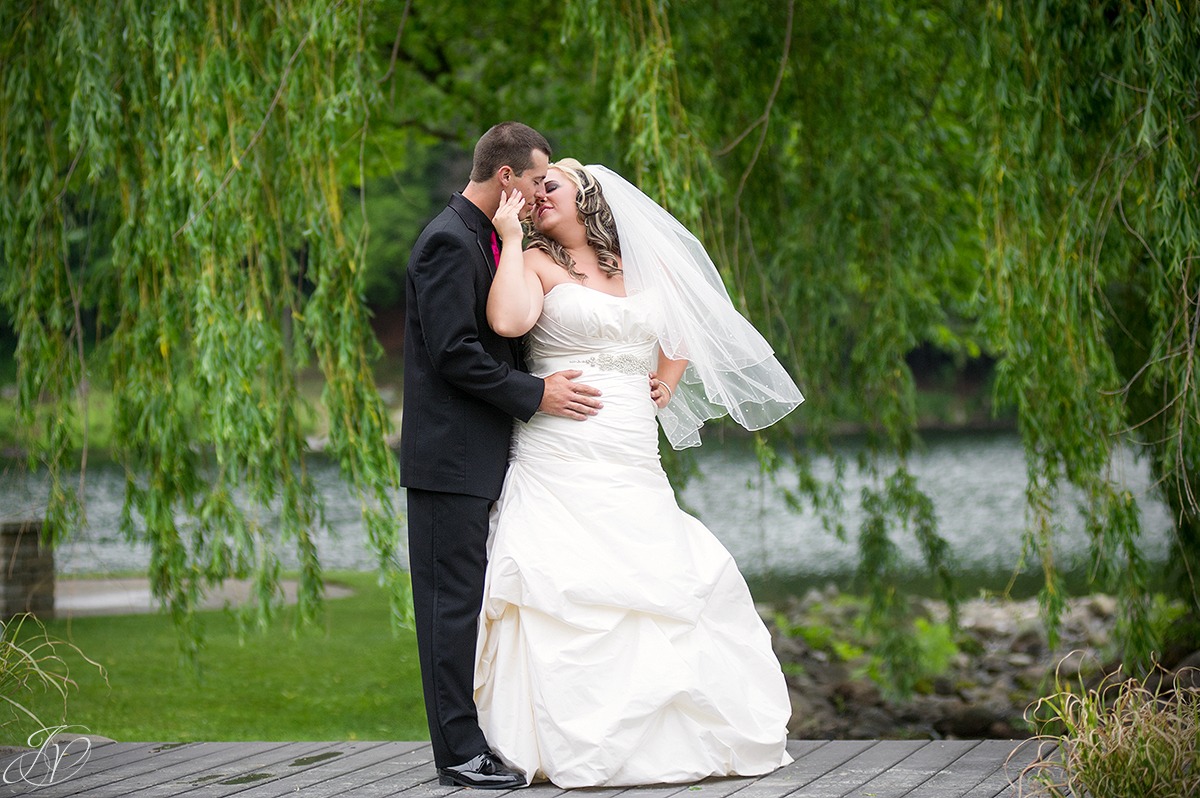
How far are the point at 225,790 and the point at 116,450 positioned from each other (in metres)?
2.22

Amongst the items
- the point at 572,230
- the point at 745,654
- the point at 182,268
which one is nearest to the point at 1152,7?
the point at 572,230

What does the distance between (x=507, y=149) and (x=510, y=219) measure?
0.23 meters

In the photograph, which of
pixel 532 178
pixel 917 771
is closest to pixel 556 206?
pixel 532 178

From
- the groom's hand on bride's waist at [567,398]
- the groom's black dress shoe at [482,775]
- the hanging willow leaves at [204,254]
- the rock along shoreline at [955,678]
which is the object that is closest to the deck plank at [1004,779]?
the groom's black dress shoe at [482,775]

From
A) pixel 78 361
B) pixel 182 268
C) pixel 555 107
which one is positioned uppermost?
pixel 555 107

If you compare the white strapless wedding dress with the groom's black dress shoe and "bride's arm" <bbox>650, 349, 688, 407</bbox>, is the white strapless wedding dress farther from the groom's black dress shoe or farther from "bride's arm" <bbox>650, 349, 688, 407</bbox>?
"bride's arm" <bbox>650, 349, 688, 407</bbox>

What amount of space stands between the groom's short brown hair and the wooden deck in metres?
1.73

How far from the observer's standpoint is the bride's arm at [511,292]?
11.3 ft

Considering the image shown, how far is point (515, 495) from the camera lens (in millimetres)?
3576

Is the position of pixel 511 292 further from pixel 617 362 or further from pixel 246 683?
pixel 246 683

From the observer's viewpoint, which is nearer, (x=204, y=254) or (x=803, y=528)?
(x=204, y=254)

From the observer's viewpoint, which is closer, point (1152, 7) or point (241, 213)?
point (1152, 7)

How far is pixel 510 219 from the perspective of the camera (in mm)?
3502

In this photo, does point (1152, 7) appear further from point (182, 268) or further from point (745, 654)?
point (182, 268)
